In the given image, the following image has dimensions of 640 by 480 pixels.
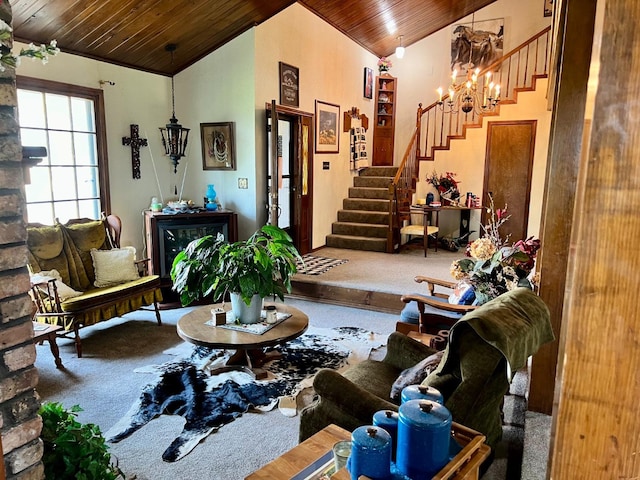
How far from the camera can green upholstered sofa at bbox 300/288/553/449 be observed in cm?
166

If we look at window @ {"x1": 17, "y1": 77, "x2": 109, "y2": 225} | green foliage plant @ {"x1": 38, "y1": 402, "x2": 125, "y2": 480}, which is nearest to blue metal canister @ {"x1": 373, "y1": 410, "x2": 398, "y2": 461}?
green foliage plant @ {"x1": 38, "y1": 402, "x2": 125, "y2": 480}

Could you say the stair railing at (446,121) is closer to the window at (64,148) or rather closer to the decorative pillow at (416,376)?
the window at (64,148)

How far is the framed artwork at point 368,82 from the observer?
806cm

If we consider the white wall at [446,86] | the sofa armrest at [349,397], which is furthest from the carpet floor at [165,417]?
the white wall at [446,86]

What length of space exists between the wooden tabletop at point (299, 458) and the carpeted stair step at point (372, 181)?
6.39 m

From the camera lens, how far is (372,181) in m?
7.95

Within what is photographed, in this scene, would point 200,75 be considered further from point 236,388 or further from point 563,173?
point 563,173

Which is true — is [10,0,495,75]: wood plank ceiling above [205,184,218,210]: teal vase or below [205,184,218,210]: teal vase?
above

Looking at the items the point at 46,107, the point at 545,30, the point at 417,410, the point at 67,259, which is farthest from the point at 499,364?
the point at 545,30

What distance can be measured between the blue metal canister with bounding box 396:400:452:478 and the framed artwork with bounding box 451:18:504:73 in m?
7.80

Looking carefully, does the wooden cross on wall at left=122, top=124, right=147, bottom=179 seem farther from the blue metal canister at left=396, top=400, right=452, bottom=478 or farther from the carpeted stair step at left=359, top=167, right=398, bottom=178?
the blue metal canister at left=396, top=400, right=452, bottom=478

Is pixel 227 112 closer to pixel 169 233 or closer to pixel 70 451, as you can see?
pixel 169 233

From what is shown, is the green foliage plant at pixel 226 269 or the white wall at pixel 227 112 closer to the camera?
the green foliage plant at pixel 226 269

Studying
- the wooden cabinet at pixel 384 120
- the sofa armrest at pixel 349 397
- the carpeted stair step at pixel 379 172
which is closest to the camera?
the sofa armrest at pixel 349 397
